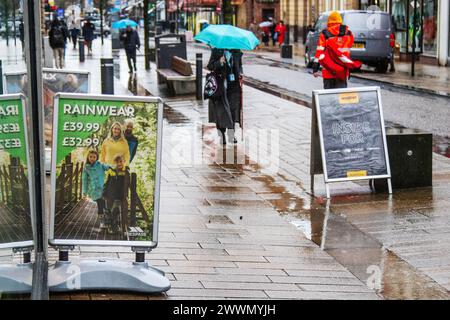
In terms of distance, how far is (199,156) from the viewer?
13.0 m

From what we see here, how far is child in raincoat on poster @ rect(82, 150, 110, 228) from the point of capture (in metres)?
6.42

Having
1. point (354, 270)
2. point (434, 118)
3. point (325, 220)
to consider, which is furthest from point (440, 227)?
point (434, 118)

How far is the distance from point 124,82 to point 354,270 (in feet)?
67.7

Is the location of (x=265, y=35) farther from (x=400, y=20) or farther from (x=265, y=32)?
(x=400, y=20)

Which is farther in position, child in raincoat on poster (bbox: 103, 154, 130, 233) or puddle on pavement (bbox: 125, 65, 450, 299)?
puddle on pavement (bbox: 125, 65, 450, 299)

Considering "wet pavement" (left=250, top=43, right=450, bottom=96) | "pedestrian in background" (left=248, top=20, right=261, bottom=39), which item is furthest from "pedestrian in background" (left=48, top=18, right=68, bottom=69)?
"pedestrian in background" (left=248, top=20, right=261, bottom=39)

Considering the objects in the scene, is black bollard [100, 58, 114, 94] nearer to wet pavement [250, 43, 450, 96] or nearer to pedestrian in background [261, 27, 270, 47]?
wet pavement [250, 43, 450, 96]

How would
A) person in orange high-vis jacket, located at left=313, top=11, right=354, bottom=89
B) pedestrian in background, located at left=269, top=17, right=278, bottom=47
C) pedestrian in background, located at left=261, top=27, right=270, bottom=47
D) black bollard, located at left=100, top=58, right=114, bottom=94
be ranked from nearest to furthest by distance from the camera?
1. person in orange high-vis jacket, located at left=313, top=11, right=354, bottom=89
2. black bollard, located at left=100, top=58, right=114, bottom=94
3. pedestrian in background, located at left=269, top=17, right=278, bottom=47
4. pedestrian in background, located at left=261, top=27, right=270, bottom=47

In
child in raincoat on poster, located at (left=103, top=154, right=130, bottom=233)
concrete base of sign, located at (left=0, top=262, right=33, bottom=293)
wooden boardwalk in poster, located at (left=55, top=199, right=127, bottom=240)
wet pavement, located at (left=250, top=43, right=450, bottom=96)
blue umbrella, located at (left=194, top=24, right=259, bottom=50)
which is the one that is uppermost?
blue umbrella, located at (left=194, top=24, right=259, bottom=50)

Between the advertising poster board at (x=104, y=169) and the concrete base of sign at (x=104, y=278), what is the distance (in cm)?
20

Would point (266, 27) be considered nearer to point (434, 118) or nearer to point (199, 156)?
point (434, 118)

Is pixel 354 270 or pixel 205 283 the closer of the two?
pixel 205 283

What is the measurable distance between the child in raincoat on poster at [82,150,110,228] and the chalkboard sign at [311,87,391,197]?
4247 mm

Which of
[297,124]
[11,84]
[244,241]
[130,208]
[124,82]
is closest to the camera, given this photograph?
[130,208]
